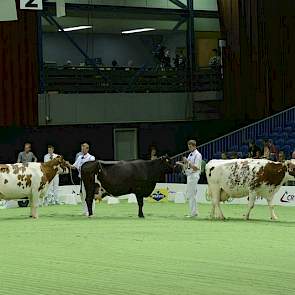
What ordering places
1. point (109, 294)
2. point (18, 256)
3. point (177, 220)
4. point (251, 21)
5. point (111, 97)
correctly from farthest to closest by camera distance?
point (251, 21)
point (111, 97)
point (177, 220)
point (18, 256)
point (109, 294)

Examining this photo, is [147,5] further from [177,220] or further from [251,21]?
[177,220]

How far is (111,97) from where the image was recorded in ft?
120

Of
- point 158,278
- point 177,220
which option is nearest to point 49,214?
point 177,220

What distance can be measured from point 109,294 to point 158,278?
4.80ft

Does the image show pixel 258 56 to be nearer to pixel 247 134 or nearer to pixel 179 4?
pixel 179 4

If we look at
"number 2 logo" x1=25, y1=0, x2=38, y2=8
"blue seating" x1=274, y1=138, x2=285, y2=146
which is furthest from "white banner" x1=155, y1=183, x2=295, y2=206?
"number 2 logo" x1=25, y1=0, x2=38, y2=8

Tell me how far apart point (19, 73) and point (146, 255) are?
67.5 feet

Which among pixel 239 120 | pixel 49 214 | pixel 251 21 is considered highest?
pixel 251 21

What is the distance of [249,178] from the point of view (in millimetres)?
22516

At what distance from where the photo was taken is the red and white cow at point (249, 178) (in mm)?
22531

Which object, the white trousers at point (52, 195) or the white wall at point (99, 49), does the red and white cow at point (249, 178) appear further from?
the white wall at point (99, 49)

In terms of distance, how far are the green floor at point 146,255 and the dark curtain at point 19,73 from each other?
10.7m

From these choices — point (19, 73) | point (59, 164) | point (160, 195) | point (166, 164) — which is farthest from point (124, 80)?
point (166, 164)

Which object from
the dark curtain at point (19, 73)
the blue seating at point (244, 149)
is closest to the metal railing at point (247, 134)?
the blue seating at point (244, 149)
